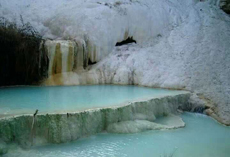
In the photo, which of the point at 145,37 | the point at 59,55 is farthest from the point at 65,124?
the point at 145,37

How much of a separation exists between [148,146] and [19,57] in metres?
5.30

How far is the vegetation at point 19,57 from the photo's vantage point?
8.11 m

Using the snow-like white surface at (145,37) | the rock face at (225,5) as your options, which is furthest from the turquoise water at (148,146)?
the rock face at (225,5)

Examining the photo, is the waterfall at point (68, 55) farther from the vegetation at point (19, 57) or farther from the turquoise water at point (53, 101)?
the turquoise water at point (53, 101)

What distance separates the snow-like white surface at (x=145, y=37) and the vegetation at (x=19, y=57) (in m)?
0.81

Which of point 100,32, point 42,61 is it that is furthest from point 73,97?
point 100,32

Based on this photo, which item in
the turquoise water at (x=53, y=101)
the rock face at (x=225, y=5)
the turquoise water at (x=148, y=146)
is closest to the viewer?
the turquoise water at (x=148, y=146)

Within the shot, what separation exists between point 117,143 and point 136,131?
0.77 m

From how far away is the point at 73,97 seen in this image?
6141 millimetres

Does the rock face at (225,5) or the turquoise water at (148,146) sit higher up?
the rock face at (225,5)

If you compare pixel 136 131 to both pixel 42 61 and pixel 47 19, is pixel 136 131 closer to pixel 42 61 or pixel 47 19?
pixel 42 61

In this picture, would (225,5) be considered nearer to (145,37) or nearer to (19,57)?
(145,37)

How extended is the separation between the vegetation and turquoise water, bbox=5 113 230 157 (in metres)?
4.21

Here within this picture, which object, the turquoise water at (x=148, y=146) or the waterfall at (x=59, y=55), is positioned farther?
the waterfall at (x=59, y=55)
